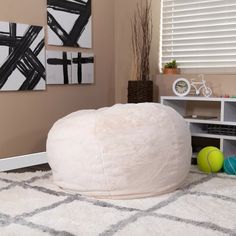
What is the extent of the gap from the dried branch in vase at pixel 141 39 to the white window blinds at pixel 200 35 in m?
0.16

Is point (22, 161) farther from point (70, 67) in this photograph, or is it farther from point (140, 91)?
point (140, 91)

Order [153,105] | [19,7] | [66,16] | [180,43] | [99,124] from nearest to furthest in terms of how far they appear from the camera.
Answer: [99,124]
[153,105]
[19,7]
[66,16]
[180,43]

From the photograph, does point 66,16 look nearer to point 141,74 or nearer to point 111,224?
point 141,74

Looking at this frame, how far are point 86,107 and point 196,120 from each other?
1.16 metres

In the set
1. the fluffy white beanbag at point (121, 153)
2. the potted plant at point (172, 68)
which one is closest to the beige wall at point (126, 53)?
the potted plant at point (172, 68)

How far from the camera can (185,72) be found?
3896 mm

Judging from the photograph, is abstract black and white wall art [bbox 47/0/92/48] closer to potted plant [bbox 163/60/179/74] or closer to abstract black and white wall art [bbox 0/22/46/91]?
abstract black and white wall art [bbox 0/22/46/91]

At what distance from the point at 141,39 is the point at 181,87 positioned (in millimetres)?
767

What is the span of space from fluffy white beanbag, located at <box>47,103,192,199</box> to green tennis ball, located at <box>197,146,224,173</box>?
57 centimetres

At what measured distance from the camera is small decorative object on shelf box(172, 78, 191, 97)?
3617mm

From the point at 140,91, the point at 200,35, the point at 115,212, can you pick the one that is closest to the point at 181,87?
the point at 140,91

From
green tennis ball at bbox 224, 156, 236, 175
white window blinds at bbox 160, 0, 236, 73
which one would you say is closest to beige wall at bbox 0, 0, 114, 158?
white window blinds at bbox 160, 0, 236, 73

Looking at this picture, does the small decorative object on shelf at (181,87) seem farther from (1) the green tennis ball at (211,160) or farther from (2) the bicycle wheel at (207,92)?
(1) the green tennis ball at (211,160)

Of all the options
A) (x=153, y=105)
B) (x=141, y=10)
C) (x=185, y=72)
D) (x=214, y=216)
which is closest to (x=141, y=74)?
(x=185, y=72)
